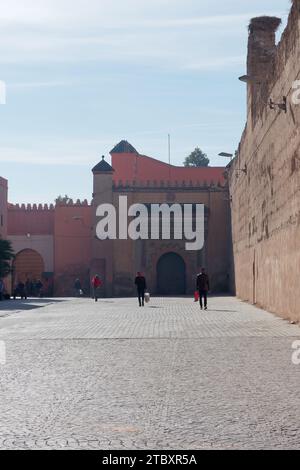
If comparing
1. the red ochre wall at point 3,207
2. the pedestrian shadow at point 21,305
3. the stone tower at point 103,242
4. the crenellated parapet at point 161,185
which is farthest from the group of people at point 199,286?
the red ochre wall at point 3,207

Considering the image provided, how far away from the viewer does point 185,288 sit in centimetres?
5259

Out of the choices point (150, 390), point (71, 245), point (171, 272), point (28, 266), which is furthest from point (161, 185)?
point (150, 390)

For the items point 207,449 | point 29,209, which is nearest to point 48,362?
point 207,449

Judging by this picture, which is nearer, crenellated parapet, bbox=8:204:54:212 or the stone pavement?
the stone pavement

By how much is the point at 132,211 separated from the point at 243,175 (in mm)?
16962

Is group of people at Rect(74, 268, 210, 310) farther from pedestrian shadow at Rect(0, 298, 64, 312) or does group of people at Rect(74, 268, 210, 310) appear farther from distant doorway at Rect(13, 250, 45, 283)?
distant doorway at Rect(13, 250, 45, 283)

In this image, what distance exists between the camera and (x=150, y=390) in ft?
30.5

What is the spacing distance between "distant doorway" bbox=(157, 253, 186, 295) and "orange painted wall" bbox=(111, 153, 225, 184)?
36.7ft

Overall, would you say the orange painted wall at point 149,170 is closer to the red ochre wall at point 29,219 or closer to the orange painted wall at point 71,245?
the red ochre wall at point 29,219

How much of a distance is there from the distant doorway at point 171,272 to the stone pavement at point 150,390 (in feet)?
115

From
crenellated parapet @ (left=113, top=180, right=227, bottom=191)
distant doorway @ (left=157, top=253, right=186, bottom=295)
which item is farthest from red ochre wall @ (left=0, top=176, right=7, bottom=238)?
distant doorway @ (left=157, top=253, right=186, bottom=295)

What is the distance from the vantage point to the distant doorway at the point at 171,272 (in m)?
52.9

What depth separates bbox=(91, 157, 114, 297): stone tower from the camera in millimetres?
51969
